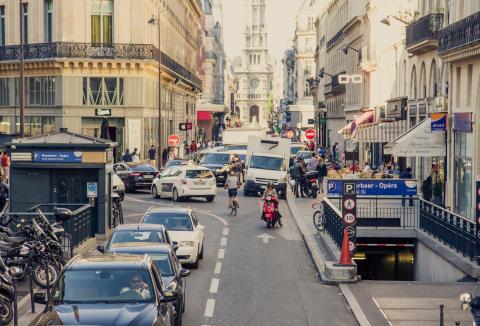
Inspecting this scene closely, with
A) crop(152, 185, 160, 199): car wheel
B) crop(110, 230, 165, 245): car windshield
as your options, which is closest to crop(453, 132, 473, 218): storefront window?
crop(152, 185, 160, 199): car wheel

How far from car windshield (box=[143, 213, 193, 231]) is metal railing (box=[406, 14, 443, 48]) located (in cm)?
1909

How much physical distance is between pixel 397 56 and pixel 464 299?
43.8m

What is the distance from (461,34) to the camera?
103 ft

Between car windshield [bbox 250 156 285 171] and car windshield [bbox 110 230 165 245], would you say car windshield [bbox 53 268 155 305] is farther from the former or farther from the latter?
car windshield [bbox 250 156 285 171]

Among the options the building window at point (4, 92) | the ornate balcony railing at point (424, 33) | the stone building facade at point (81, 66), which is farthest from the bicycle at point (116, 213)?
the building window at point (4, 92)

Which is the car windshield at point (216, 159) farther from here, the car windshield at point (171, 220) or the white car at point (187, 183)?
the car windshield at point (171, 220)

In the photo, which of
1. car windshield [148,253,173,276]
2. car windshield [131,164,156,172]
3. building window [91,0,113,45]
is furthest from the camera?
building window [91,0,113,45]

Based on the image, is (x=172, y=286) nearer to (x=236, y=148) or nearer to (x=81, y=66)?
(x=81, y=66)

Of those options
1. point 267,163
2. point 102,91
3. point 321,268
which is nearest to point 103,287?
point 321,268

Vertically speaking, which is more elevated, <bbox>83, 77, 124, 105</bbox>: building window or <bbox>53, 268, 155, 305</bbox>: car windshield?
<bbox>83, 77, 124, 105</bbox>: building window

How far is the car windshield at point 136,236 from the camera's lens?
19.1 m

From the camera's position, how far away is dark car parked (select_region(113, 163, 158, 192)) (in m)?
46.1

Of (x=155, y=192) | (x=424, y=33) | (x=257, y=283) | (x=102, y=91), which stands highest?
(x=424, y=33)

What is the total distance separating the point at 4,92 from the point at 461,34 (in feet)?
129
